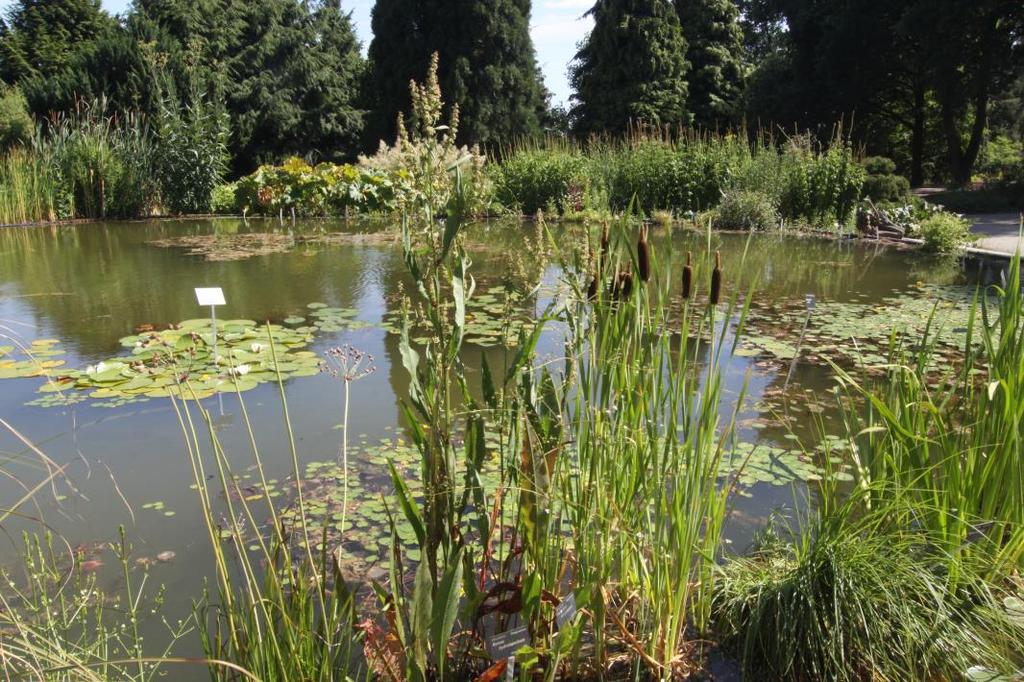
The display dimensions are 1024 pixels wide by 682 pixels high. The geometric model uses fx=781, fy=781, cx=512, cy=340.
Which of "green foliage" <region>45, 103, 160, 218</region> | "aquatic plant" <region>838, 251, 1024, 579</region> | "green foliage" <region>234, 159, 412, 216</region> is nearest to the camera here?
"aquatic plant" <region>838, 251, 1024, 579</region>

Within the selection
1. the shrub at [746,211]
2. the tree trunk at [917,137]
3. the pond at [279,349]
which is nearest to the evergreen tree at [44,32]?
the pond at [279,349]

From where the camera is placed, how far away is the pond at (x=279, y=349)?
258 centimetres

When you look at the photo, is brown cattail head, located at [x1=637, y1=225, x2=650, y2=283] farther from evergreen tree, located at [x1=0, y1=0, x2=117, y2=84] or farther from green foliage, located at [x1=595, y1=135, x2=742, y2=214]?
evergreen tree, located at [x1=0, y1=0, x2=117, y2=84]

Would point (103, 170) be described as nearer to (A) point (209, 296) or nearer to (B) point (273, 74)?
(A) point (209, 296)

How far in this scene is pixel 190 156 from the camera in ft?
41.9

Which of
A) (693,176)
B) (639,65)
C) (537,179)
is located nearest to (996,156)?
(639,65)

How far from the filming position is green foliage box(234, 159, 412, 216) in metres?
13.6

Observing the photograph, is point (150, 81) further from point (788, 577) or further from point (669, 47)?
point (788, 577)

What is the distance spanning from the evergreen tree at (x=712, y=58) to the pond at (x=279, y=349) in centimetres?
1492

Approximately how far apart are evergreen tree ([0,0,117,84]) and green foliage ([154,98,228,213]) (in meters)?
11.1

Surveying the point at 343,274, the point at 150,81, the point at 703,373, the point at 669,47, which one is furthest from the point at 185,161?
Answer: the point at 669,47

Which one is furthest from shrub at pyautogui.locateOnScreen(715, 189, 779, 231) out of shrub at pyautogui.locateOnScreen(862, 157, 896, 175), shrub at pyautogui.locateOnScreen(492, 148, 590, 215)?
shrub at pyautogui.locateOnScreen(492, 148, 590, 215)

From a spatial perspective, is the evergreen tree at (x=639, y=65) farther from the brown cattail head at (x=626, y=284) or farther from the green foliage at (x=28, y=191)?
the brown cattail head at (x=626, y=284)

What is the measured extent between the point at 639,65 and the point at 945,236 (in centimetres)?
1518
